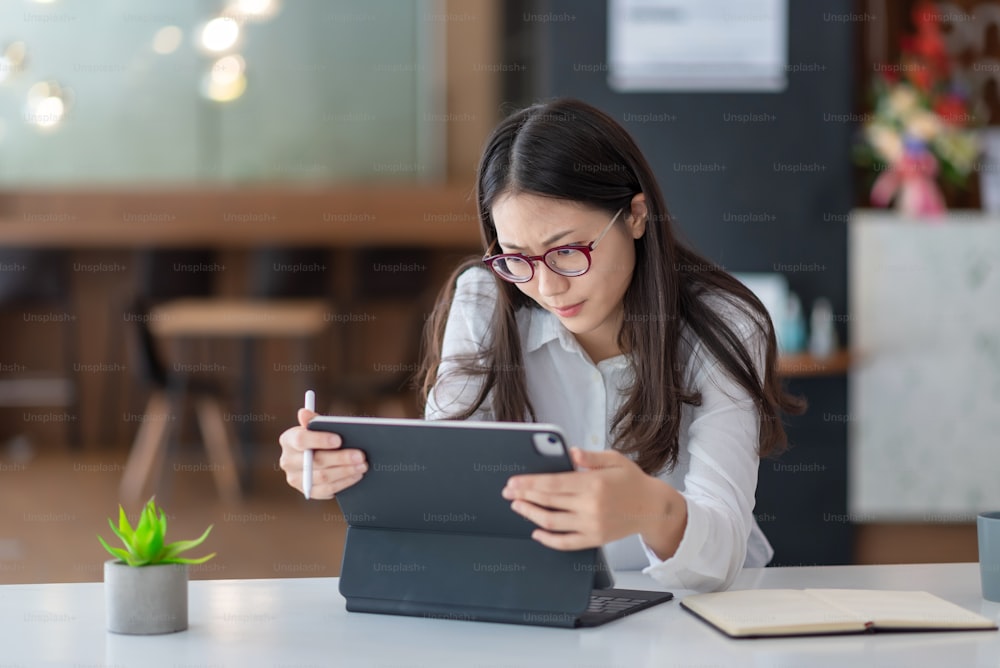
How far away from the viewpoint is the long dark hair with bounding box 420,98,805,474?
1732 millimetres

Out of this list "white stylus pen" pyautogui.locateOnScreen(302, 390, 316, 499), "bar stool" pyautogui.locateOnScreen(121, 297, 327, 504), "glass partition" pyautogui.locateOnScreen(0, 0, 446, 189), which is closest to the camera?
"white stylus pen" pyautogui.locateOnScreen(302, 390, 316, 499)

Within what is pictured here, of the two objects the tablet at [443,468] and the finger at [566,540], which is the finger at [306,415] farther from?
the finger at [566,540]

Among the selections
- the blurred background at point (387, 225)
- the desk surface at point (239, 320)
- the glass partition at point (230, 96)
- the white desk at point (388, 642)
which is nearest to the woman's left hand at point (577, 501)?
the white desk at point (388, 642)

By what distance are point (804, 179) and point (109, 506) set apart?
124 inches

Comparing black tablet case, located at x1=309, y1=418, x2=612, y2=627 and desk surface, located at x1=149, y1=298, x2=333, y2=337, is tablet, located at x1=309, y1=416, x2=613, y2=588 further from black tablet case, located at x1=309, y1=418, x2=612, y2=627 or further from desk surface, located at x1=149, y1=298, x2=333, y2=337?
desk surface, located at x1=149, y1=298, x2=333, y2=337

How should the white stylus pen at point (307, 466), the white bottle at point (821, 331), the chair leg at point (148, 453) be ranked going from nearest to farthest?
the white stylus pen at point (307, 466) → the white bottle at point (821, 331) → the chair leg at point (148, 453)

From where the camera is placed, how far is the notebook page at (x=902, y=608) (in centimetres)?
132

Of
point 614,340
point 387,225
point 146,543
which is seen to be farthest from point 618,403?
point 387,225

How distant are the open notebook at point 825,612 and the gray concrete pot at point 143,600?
579mm

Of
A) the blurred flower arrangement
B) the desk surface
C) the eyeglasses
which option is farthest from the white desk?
the desk surface

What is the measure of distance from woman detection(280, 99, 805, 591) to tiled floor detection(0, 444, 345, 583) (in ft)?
5.34

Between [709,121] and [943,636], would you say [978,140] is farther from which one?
[943,636]

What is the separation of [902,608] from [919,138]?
3.22m

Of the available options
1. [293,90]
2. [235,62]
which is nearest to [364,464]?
[235,62]
